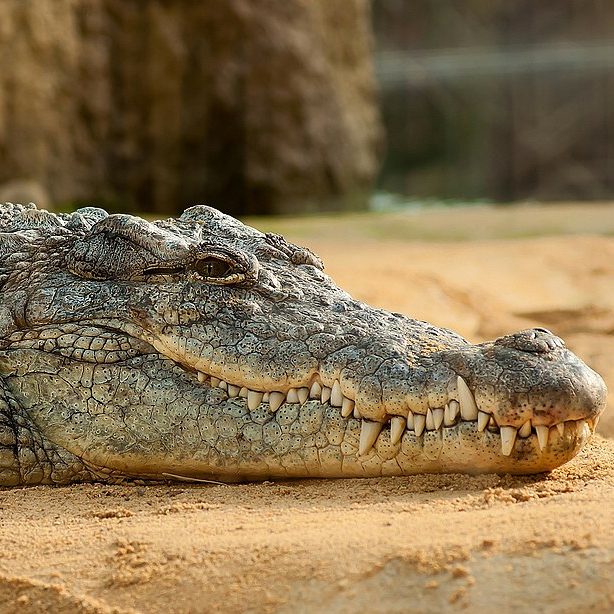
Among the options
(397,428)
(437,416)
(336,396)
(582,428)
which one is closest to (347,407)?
(336,396)

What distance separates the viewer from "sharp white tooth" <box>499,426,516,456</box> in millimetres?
2807

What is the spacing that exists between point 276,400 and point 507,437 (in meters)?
0.68

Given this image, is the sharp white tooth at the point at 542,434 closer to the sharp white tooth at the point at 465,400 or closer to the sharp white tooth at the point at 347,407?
the sharp white tooth at the point at 465,400

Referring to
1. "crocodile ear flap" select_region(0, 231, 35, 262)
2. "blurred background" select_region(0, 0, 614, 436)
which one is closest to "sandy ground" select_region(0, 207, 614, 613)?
"crocodile ear flap" select_region(0, 231, 35, 262)

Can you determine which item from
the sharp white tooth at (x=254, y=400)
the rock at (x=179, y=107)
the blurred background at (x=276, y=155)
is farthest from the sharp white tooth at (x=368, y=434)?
the rock at (x=179, y=107)

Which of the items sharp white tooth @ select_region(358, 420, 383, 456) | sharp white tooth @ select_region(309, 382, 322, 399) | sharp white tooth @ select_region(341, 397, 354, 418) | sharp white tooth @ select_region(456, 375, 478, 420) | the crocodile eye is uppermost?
the crocodile eye

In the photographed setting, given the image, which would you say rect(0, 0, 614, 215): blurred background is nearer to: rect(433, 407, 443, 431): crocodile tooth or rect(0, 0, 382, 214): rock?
rect(0, 0, 382, 214): rock

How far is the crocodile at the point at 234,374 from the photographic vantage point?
283 cm

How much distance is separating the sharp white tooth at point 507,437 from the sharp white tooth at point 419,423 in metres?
0.21

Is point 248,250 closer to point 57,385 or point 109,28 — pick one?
point 57,385

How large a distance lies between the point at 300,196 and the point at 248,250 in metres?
11.3

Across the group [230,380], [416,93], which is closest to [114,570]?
[230,380]

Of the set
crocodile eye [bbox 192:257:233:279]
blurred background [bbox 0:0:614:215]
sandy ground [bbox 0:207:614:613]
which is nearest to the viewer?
sandy ground [bbox 0:207:614:613]

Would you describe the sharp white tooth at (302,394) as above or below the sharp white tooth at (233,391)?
above
